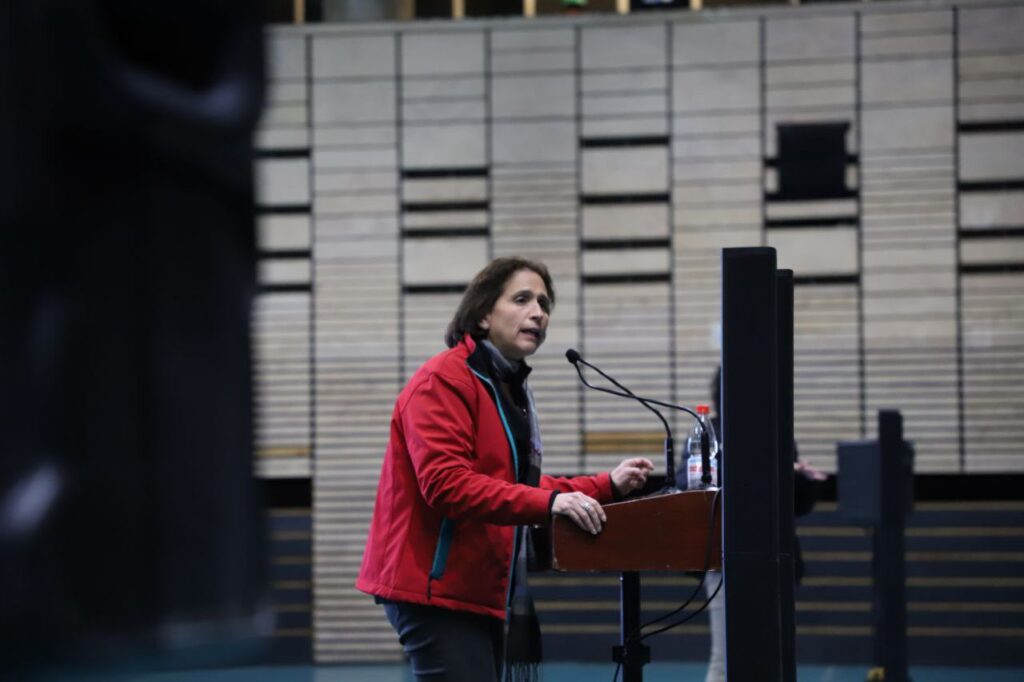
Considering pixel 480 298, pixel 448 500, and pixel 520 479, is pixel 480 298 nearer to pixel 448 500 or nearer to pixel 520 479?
pixel 520 479

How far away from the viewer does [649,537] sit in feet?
10.9

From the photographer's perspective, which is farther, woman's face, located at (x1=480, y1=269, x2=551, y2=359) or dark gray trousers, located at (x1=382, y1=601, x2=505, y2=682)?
woman's face, located at (x1=480, y1=269, x2=551, y2=359)

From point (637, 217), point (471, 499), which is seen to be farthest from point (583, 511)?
point (637, 217)

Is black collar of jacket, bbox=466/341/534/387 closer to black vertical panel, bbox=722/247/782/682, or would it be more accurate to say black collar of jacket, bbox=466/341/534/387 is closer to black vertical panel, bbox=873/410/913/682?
black vertical panel, bbox=722/247/782/682

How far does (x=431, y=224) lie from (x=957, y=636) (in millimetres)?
4435

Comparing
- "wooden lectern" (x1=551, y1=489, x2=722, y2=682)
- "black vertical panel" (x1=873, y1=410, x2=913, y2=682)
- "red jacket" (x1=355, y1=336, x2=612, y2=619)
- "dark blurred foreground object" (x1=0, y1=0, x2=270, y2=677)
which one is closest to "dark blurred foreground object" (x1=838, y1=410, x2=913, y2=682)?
"black vertical panel" (x1=873, y1=410, x2=913, y2=682)

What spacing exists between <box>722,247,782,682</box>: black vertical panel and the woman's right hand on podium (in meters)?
0.34

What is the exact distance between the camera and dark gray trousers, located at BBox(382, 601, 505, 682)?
138 inches

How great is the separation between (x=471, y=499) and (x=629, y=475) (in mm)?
752

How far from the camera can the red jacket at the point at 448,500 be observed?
341cm

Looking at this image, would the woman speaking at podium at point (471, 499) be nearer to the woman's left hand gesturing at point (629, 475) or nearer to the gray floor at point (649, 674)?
the woman's left hand gesturing at point (629, 475)

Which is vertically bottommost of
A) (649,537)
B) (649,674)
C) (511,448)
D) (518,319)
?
(649,674)

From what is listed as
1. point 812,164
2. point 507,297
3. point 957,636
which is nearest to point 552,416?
point 812,164

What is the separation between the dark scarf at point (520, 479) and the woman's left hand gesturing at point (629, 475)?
10.4 inches
